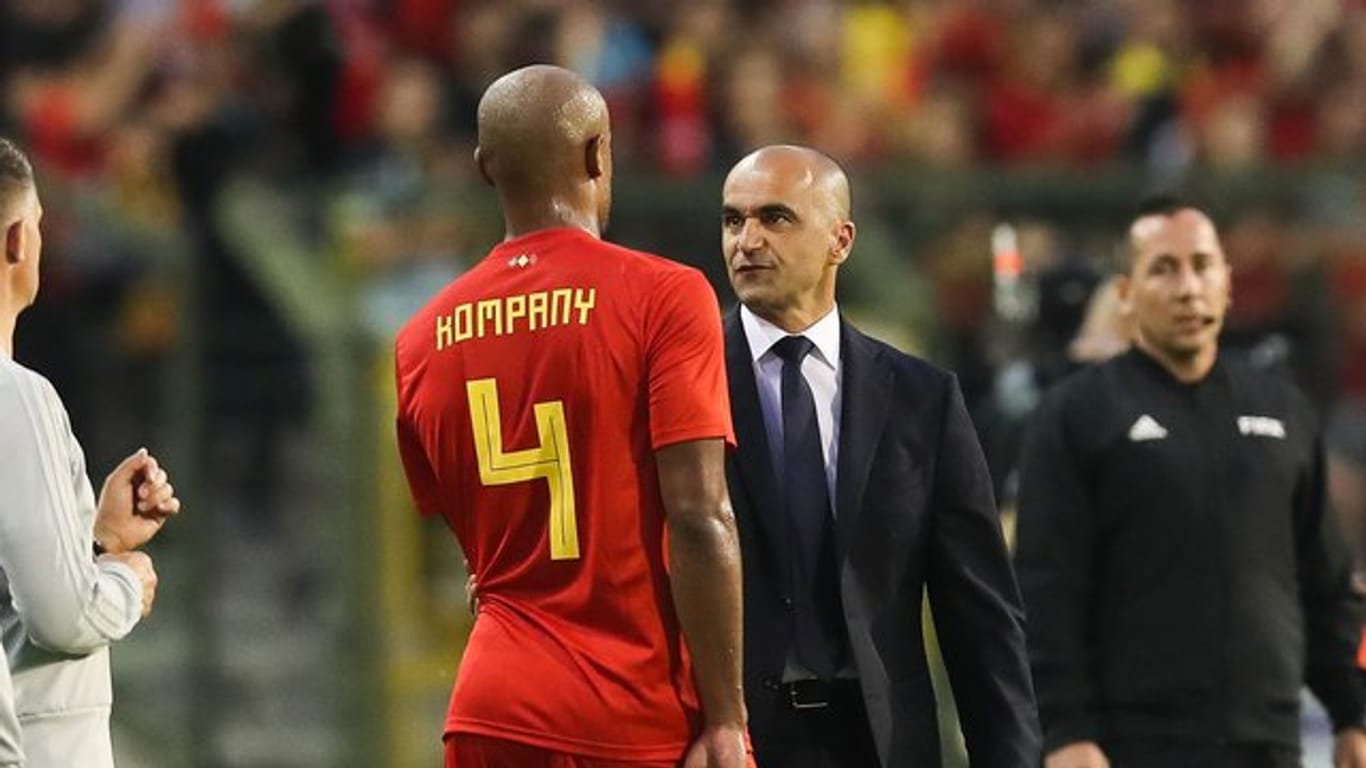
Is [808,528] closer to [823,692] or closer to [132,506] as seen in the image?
[823,692]

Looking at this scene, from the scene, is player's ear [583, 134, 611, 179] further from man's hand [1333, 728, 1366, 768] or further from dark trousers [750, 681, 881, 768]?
man's hand [1333, 728, 1366, 768]

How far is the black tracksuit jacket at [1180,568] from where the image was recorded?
7035 millimetres

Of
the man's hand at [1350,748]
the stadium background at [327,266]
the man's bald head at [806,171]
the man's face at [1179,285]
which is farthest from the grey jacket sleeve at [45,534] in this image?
the stadium background at [327,266]

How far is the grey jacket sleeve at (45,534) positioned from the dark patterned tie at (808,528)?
57.5 inches

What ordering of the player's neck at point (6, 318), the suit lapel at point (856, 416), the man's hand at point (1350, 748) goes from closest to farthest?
the player's neck at point (6, 318) → the suit lapel at point (856, 416) → the man's hand at point (1350, 748)

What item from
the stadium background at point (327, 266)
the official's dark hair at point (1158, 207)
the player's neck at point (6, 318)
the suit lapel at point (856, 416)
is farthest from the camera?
the stadium background at point (327, 266)

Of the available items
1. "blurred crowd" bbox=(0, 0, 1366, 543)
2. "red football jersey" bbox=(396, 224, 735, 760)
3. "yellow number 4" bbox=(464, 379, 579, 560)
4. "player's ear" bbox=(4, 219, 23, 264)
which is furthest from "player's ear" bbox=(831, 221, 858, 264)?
"blurred crowd" bbox=(0, 0, 1366, 543)

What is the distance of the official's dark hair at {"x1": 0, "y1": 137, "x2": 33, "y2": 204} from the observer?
201 inches

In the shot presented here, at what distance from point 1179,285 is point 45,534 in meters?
3.41

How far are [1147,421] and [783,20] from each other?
6913 millimetres

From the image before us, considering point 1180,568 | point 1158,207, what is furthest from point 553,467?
point 1158,207

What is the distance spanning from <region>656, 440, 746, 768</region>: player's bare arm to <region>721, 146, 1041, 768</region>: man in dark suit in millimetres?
569

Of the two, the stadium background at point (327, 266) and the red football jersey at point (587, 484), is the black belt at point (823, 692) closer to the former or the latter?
the red football jersey at point (587, 484)

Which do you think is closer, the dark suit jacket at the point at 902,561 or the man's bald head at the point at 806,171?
the dark suit jacket at the point at 902,561
